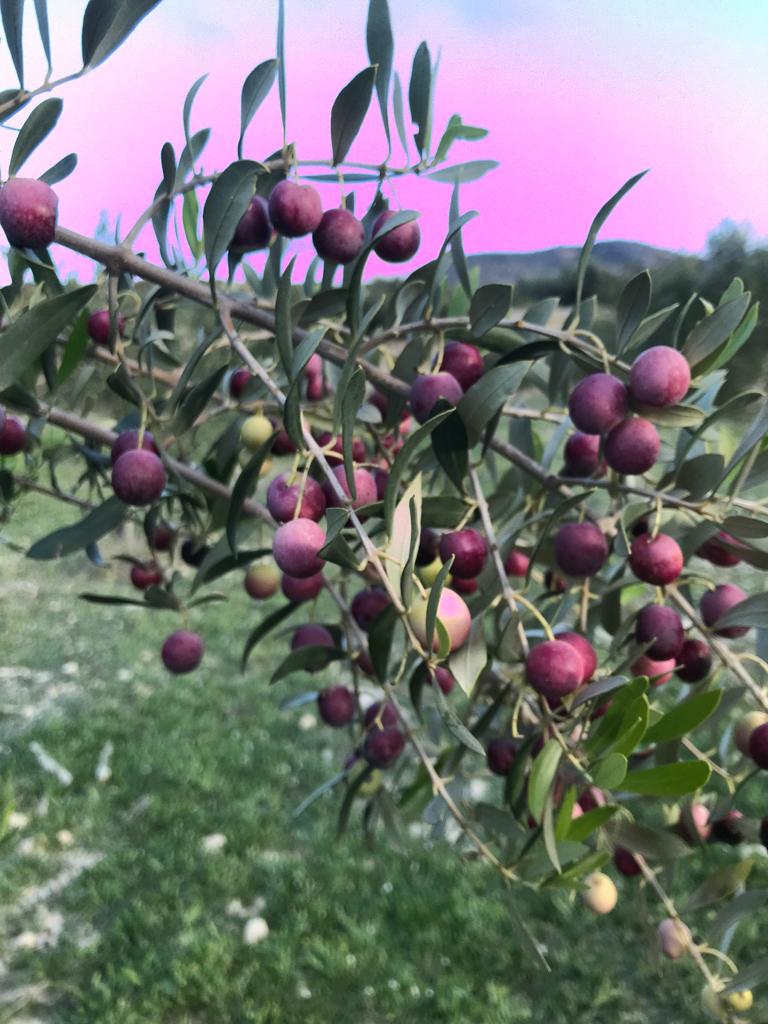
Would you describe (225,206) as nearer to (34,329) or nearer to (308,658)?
(34,329)

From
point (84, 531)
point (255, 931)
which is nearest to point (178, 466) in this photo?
point (84, 531)

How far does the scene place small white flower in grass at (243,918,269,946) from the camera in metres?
2.35

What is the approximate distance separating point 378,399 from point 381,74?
0.37m

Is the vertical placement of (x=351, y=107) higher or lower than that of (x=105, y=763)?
higher

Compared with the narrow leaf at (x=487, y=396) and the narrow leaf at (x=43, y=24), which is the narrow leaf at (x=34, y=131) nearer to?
the narrow leaf at (x=43, y=24)

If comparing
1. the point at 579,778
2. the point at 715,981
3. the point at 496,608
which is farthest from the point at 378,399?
the point at 715,981

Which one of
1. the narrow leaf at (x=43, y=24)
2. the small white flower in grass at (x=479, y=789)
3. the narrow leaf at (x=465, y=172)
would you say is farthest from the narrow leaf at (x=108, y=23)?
the small white flower in grass at (x=479, y=789)

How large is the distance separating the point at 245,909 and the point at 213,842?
14.5 inches

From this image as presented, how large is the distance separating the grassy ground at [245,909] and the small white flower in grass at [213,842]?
2cm

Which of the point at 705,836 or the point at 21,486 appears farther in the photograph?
the point at 21,486

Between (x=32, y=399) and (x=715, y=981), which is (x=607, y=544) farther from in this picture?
(x=32, y=399)

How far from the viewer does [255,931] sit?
7.79 feet

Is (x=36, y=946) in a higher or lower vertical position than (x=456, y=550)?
lower

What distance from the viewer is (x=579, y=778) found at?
2.65 ft
